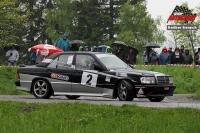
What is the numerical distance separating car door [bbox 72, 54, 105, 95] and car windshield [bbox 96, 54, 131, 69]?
0.33 m

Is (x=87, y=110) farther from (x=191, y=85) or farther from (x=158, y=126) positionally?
(x=191, y=85)

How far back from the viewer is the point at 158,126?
32.0ft

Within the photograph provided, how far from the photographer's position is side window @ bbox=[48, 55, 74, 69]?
18750mm

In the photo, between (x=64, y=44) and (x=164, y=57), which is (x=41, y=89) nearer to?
(x=64, y=44)

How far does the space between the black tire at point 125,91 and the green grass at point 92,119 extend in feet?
13.6

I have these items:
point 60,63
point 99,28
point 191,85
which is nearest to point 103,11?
point 99,28

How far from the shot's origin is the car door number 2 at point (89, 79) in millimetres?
17873

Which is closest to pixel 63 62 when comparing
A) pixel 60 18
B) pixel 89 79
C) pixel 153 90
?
pixel 89 79

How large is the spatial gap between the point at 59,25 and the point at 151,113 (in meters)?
71.7

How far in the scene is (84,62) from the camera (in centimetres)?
→ 1841

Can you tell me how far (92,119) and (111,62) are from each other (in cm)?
777

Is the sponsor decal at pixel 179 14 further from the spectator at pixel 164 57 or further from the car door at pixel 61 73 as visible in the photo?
the car door at pixel 61 73

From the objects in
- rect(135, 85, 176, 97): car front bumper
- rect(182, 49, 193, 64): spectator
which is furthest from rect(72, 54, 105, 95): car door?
rect(182, 49, 193, 64): spectator

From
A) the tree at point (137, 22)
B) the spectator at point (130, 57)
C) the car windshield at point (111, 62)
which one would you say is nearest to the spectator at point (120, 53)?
the spectator at point (130, 57)
